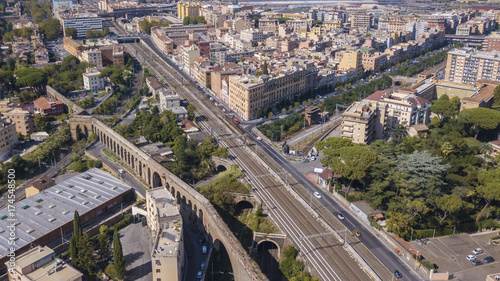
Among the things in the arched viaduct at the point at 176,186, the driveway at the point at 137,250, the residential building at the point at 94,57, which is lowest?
the driveway at the point at 137,250

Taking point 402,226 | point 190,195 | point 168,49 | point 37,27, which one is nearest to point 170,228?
point 190,195

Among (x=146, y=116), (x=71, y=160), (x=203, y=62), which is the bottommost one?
(x=71, y=160)

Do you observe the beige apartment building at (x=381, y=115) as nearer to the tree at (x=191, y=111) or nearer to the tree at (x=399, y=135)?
the tree at (x=399, y=135)

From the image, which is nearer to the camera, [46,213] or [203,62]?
[46,213]

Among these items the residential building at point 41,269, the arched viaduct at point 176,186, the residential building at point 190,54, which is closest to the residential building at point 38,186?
the arched viaduct at point 176,186

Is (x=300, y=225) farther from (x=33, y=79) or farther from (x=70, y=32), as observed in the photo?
(x=70, y=32)

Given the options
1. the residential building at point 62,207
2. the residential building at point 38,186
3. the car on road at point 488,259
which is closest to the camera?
the car on road at point 488,259

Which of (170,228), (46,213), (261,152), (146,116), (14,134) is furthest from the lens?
(146,116)

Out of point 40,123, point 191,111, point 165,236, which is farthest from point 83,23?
point 165,236

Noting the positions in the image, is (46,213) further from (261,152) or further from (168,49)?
(168,49)
